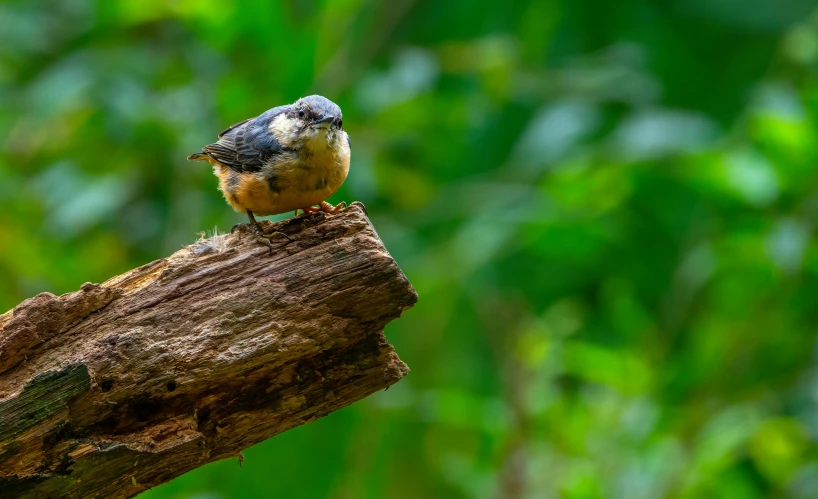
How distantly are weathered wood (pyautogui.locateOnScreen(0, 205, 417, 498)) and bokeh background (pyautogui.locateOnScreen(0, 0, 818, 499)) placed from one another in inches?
105

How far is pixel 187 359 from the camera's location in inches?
108

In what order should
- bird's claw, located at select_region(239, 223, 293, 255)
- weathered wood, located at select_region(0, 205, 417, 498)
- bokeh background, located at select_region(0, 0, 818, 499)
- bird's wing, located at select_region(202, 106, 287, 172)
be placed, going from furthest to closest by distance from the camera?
1. bokeh background, located at select_region(0, 0, 818, 499)
2. bird's wing, located at select_region(202, 106, 287, 172)
3. bird's claw, located at select_region(239, 223, 293, 255)
4. weathered wood, located at select_region(0, 205, 417, 498)

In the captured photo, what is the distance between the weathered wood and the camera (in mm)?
2617

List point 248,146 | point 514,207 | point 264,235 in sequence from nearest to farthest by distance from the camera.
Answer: point 264,235, point 248,146, point 514,207

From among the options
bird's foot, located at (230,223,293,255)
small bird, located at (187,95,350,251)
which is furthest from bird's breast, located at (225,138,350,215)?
bird's foot, located at (230,223,293,255)

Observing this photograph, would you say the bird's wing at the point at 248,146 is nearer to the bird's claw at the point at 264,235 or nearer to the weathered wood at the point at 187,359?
the bird's claw at the point at 264,235

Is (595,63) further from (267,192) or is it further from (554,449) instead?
(267,192)

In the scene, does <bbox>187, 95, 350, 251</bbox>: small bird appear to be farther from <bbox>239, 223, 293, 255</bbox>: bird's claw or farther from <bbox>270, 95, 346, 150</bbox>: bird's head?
<bbox>239, 223, 293, 255</bbox>: bird's claw

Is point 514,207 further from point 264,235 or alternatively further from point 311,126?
point 264,235

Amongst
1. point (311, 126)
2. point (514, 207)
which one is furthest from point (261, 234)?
point (514, 207)

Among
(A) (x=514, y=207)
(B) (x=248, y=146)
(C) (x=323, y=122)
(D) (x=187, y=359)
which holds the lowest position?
(D) (x=187, y=359)

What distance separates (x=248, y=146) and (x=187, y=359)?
143cm

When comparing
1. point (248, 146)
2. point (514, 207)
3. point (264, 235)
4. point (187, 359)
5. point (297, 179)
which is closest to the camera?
point (187, 359)

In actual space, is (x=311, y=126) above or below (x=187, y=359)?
above
